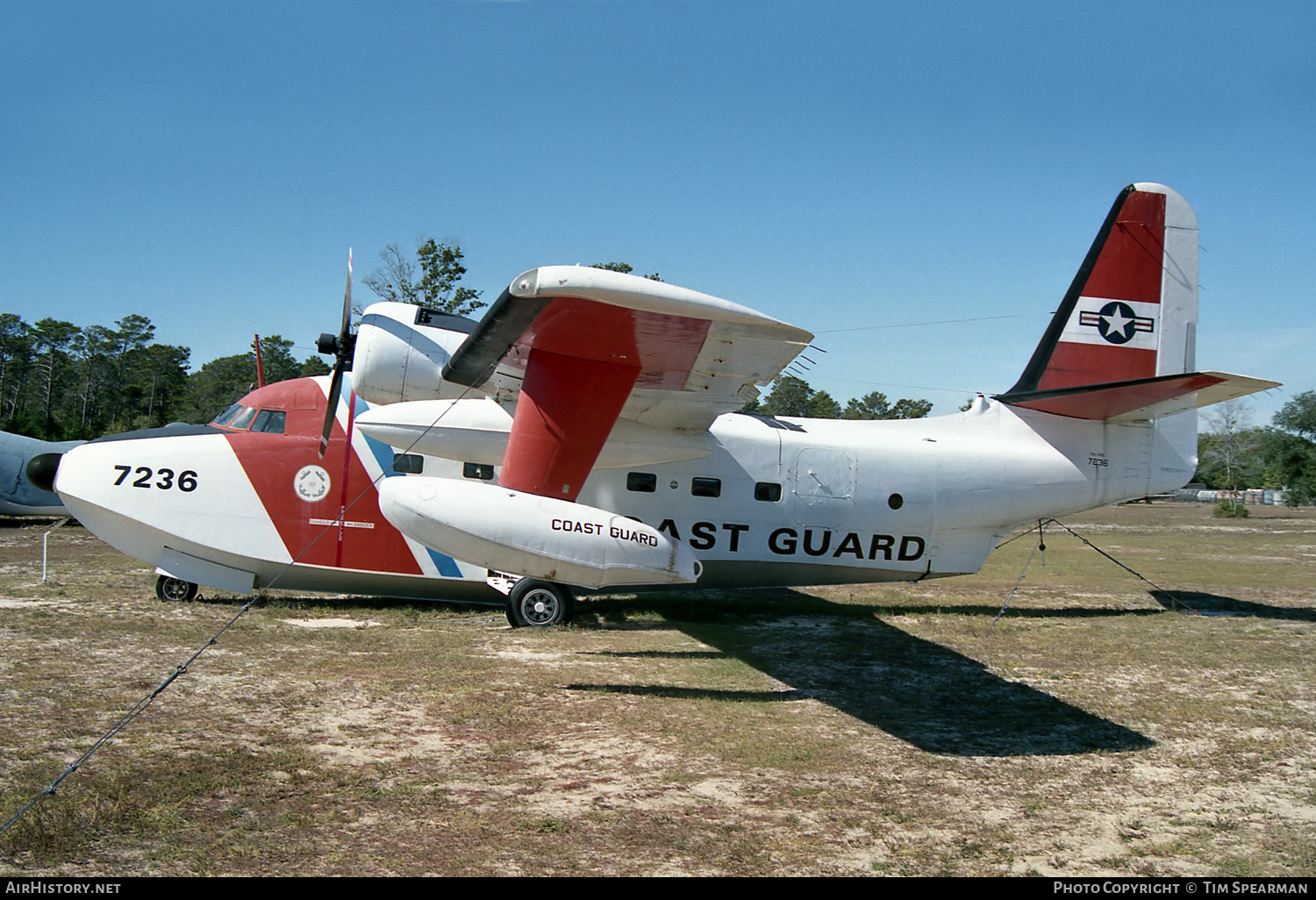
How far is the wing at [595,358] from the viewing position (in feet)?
18.4

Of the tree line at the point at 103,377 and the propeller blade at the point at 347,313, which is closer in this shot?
the propeller blade at the point at 347,313

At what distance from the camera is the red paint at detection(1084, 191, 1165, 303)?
11.1 meters

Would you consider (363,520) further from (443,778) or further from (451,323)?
(443,778)

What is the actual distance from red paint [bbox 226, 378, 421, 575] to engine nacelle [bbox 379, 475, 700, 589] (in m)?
2.98

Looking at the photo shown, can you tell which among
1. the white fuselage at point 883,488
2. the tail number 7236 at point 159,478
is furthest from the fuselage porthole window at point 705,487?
the tail number 7236 at point 159,478

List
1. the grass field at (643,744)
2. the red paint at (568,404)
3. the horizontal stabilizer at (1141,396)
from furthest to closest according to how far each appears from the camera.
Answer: the horizontal stabilizer at (1141,396), the red paint at (568,404), the grass field at (643,744)

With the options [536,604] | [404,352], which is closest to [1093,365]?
[536,604]

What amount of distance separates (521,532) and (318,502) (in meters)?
4.27

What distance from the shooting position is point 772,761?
5.21 metres

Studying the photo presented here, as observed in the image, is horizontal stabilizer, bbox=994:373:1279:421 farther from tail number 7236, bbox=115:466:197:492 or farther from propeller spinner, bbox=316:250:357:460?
tail number 7236, bbox=115:466:197:492

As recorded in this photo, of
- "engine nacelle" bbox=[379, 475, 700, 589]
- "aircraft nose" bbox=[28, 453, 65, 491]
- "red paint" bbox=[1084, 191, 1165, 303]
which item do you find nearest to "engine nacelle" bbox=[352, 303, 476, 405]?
"engine nacelle" bbox=[379, 475, 700, 589]

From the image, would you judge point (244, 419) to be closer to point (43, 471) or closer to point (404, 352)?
point (43, 471)

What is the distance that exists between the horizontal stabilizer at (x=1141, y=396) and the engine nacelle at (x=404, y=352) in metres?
7.23

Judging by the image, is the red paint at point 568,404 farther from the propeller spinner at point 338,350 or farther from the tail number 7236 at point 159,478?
the tail number 7236 at point 159,478
